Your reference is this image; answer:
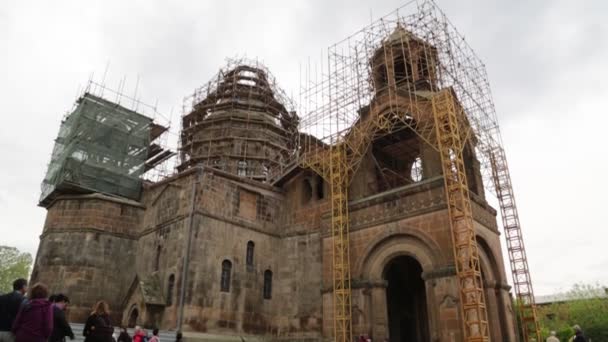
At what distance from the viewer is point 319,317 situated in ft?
73.3

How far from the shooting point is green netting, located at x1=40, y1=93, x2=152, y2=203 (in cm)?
2558

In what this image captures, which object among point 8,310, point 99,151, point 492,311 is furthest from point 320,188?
point 8,310

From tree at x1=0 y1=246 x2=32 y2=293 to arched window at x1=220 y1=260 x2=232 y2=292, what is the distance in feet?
105

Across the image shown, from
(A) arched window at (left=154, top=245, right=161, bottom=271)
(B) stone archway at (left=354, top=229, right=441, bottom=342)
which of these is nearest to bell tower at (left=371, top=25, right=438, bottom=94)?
(B) stone archway at (left=354, top=229, right=441, bottom=342)

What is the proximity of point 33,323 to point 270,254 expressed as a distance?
19266 mm

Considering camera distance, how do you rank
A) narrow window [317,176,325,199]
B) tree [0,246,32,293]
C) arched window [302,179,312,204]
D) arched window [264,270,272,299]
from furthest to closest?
tree [0,246,32,293], arched window [302,179,312,204], narrow window [317,176,325,199], arched window [264,270,272,299]

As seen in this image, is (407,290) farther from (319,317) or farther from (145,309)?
(145,309)

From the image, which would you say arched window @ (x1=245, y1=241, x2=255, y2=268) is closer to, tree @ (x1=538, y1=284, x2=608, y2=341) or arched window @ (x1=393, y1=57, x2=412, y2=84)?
arched window @ (x1=393, y1=57, x2=412, y2=84)

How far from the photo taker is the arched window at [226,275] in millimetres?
22211

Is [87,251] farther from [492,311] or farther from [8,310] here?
[492,311]

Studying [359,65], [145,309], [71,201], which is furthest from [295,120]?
[145,309]

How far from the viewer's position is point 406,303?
2405cm

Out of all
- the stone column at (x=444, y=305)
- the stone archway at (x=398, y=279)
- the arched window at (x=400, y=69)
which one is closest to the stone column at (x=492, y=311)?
the stone column at (x=444, y=305)

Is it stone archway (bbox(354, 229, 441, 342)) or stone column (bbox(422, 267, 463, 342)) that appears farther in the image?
stone archway (bbox(354, 229, 441, 342))
